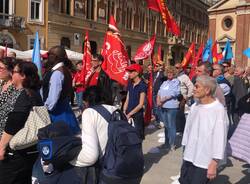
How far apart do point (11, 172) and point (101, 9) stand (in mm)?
29866

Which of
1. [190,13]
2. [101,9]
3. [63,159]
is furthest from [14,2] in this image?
[190,13]

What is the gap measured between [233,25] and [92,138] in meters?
43.6

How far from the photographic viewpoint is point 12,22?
2417cm

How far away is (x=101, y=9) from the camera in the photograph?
106 feet

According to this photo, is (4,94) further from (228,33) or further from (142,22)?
(228,33)

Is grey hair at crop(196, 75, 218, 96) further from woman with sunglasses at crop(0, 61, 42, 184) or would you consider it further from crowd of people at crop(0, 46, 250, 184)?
woman with sunglasses at crop(0, 61, 42, 184)

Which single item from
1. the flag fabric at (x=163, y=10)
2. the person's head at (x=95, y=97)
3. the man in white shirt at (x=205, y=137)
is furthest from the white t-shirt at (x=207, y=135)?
the flag fabric at (x=163, y=10)

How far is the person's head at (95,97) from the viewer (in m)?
3.15

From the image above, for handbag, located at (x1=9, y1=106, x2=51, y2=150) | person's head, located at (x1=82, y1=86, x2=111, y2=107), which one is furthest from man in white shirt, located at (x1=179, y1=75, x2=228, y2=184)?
handbag, located at (x1=9, y1=106, x2=51, y2=150)

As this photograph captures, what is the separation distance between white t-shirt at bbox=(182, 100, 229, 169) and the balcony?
71.5ft

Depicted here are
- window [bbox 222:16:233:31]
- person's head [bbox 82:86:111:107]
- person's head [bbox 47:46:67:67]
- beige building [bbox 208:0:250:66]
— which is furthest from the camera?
window [bbox 222:16:233:31]

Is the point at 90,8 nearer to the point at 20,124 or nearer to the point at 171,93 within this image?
the point at 171,93

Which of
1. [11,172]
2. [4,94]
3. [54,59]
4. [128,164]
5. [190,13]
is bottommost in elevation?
[11,172]

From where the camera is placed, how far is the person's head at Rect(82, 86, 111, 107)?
315cm
